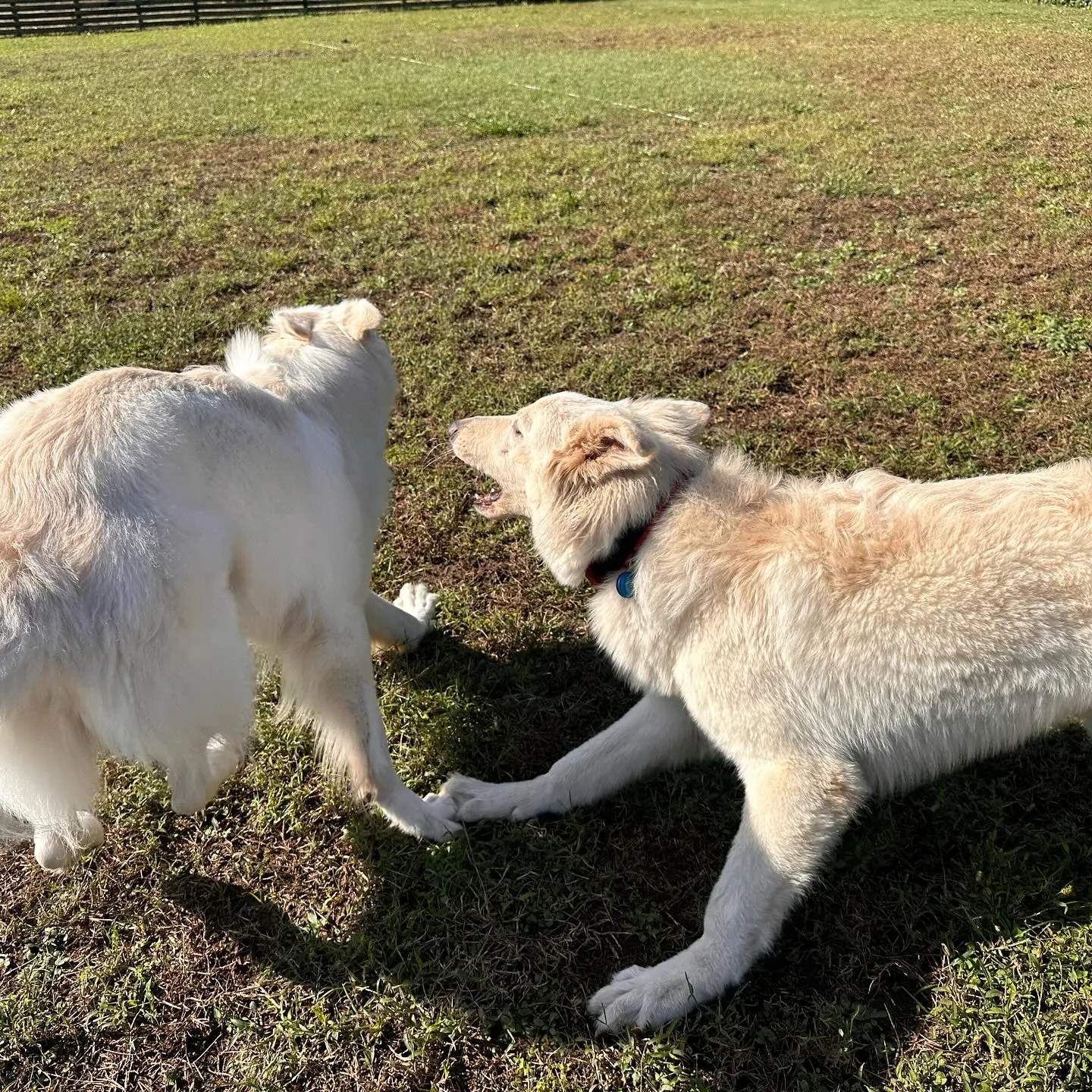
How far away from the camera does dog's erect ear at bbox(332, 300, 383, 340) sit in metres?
3.25

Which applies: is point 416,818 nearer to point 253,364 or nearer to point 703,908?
point 703,908

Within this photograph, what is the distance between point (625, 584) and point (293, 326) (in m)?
1.60

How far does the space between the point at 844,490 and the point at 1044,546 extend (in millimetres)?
580

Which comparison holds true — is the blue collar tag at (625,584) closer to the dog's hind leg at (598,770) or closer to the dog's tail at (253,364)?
the dog's hind leg at (598,770)

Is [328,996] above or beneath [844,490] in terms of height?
beneath

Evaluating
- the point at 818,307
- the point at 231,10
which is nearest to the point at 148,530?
the point at 818,307

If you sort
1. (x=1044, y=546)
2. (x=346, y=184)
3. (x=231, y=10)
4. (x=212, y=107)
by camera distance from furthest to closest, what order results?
(x=231, y=10) < (x=212, y=107) < (x=346, y=184) < (x=1044, y=546)

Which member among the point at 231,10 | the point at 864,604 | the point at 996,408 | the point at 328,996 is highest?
the point at 231,10

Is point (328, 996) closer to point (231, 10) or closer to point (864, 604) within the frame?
point (864, 604)

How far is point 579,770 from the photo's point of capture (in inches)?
114

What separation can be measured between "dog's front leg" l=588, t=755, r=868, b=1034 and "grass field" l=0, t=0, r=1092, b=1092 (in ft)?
0.25

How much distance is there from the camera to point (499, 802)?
114 inches

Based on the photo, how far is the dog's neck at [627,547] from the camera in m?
2.59

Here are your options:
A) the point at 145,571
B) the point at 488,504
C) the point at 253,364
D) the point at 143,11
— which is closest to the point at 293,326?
the point at 253,364
